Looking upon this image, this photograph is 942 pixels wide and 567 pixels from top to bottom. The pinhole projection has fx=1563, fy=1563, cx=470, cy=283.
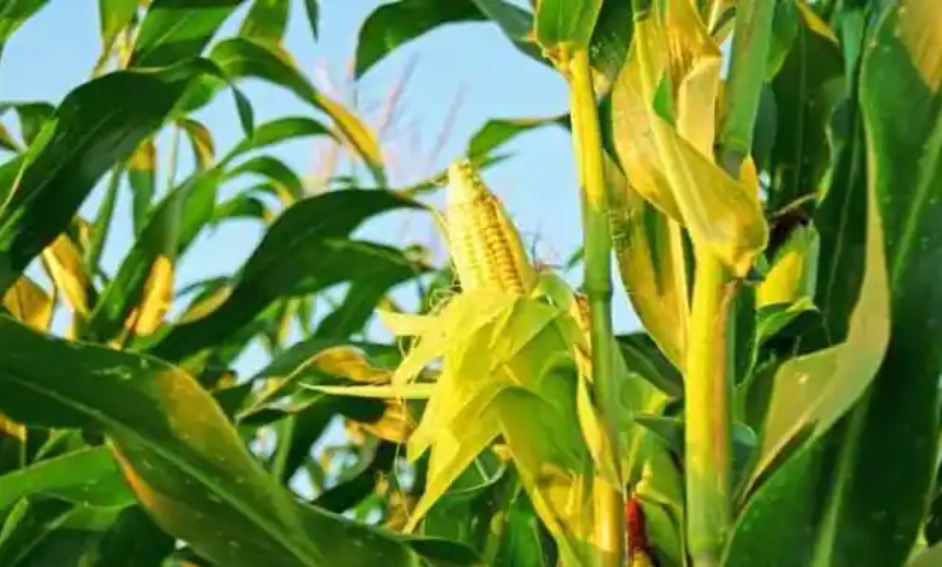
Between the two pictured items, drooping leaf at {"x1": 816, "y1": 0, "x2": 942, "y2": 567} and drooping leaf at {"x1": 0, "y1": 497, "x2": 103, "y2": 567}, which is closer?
drooping leaf at {"x1": 816, "y1": 0, "x2": 942, "y2": 567}

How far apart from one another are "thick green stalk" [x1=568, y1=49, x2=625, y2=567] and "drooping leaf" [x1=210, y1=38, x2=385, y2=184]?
0.54 meters

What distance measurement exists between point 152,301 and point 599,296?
2.01 ft

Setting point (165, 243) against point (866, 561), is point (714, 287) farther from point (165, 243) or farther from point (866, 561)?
point (165, 243)

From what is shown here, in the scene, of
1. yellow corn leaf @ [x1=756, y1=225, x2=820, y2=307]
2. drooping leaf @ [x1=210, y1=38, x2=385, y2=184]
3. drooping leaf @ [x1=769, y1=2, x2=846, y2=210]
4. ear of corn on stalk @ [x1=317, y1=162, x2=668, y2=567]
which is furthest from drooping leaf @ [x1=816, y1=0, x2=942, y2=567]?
drooping leaf @ [x1=210, y1=38, x2=385, y2=184]

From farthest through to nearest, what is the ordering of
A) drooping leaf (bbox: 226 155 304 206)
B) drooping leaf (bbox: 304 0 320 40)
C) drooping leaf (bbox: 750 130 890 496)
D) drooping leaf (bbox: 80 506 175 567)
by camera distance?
drooping leaf (bbox: 226 155 304 206), drooping leaf (bbox: 304 0 320 40), drooping leaf (bbox: 80 506 175 567), drooping leaf (bbox: 750 130 890 496)

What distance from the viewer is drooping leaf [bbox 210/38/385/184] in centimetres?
123

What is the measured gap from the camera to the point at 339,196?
1.06 meters

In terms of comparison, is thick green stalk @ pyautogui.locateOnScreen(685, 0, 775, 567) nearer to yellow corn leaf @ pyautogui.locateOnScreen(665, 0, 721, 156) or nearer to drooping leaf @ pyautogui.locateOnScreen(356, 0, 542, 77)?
yellow corn leaf @ pyautogui.locateOnScreen(665, 0, 721, 156)

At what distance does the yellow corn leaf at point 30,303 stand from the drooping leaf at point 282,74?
0.77 feet

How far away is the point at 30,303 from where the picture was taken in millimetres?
1251

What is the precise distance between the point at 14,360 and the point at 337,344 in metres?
0.39

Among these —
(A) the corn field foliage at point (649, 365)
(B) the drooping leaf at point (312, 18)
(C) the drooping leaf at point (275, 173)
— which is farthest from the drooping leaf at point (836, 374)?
(C) the drooping leaf at point (275, 173)

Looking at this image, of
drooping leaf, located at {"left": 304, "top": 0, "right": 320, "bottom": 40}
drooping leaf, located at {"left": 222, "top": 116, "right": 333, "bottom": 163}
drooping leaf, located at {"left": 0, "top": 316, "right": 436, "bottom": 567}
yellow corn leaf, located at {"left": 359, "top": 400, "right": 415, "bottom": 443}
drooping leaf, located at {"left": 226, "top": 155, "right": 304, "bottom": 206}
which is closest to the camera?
drooping leaf, located at {"left": 0, "top": 316, "right": 436, "bottom": 567}

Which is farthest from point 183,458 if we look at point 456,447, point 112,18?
point 112,18
